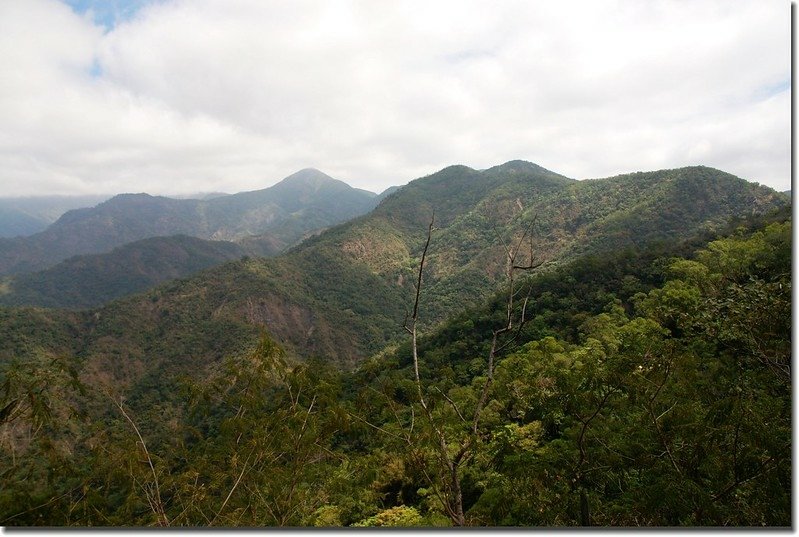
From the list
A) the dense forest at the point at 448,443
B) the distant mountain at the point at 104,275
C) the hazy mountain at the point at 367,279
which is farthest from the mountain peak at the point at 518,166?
the dense forest at the point at 448,443

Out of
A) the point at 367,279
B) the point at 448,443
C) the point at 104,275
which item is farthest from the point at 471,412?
the point at 104,275

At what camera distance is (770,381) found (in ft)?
19.8

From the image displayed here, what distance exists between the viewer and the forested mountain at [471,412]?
4457 mm

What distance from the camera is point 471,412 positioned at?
7.68 metres

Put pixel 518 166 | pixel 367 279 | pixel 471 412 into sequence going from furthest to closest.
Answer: pixel 518 166 < pixel 367 279 < pixel 471 412

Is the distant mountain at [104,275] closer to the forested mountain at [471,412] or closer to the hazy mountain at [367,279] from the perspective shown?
the hazy mountain at [367,279]

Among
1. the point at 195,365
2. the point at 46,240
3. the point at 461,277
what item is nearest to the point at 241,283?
the point at 195,365

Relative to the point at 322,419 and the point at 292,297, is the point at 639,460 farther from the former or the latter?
the point at 292,297

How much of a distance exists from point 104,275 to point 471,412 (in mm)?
132842

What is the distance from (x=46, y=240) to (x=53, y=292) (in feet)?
356

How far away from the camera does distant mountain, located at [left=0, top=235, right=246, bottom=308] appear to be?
10344 cm

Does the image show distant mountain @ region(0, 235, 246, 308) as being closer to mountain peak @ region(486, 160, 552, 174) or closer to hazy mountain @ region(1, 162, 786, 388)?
hazy mountain @ region(1, 162, 786, 388)

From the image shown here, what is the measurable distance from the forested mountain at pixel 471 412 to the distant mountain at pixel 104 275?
58.6 meters

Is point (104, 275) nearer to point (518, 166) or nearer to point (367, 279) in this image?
point (367, 279)
